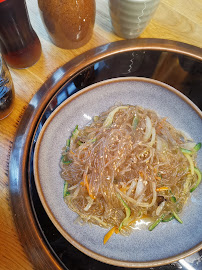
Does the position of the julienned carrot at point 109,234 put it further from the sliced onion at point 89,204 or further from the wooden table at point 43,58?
the wooden table at point 43,58

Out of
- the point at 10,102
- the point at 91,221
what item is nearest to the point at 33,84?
the point at 10,102

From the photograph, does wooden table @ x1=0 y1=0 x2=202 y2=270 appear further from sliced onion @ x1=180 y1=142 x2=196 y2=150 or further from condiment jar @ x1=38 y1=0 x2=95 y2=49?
sliced onion @ x1=180 y1=142 x2=196 y2=150

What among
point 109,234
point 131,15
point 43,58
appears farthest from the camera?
point 43,58

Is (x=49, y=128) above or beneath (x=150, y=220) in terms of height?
above

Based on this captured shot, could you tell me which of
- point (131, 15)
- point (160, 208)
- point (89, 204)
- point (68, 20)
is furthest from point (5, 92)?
point (160, 208)

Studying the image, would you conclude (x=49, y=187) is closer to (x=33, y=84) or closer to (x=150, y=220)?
(x=150, y=220)

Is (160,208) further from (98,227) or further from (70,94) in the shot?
(70,94)

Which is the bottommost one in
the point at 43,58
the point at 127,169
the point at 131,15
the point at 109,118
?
A: the point at 127,169
